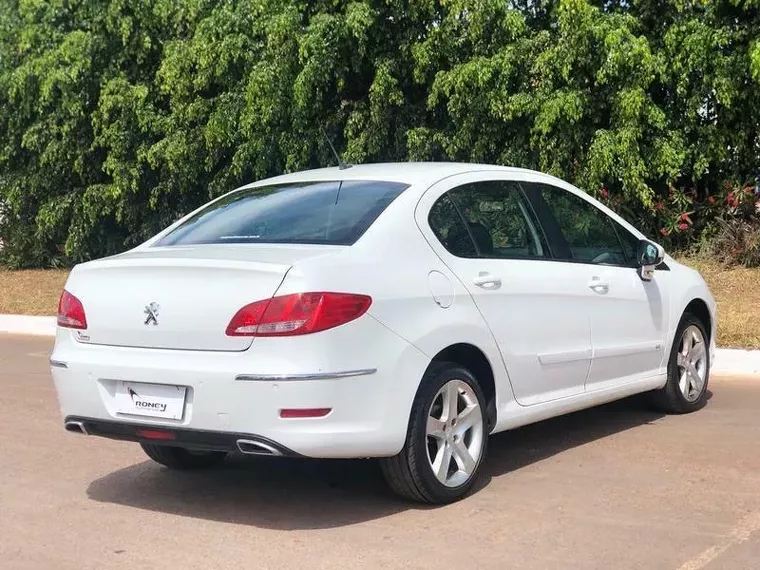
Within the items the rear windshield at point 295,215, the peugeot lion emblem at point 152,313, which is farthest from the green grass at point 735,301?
the peugeot lion emblem at point 152,313

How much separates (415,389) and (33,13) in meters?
16.0

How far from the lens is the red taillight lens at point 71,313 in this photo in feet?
18.4

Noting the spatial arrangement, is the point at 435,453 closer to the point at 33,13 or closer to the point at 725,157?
the point at 725,157

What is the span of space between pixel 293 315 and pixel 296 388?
1.04 ft

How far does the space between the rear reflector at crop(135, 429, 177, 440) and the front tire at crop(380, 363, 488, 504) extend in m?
1.00

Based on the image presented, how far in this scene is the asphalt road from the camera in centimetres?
488

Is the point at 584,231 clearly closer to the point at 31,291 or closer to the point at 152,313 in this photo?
the point at 152,313

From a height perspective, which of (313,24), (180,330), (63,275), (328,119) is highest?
(313,24)

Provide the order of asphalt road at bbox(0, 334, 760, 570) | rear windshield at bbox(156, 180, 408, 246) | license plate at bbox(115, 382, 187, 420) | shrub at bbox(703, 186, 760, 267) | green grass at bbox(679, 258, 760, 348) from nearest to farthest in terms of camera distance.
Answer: asphalt road at bbox(0, 334, 760, 570) < license plate at bbox(115, 382, 187, 420) < rear windshield at bbox(156, 180, 408, 246) < green grass at bbox(679, 258, 760, 348) < shrub at bbox(703, 186, 760, 267)

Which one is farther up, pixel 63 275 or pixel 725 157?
pixel 725 157

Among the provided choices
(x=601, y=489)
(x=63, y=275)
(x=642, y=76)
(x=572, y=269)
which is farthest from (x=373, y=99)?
(x=601, y=489)

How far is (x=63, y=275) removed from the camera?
64.3 ft

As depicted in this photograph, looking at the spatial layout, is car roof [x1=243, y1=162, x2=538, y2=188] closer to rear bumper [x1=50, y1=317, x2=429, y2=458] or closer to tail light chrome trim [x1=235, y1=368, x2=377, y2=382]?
rear bumper [x1=50, y1=317, x2=429, y2=458]

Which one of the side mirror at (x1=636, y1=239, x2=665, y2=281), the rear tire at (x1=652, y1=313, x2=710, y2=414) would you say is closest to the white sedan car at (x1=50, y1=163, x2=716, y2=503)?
the side mirror at (x1=636, y1=239, x2=665, y2=281)
